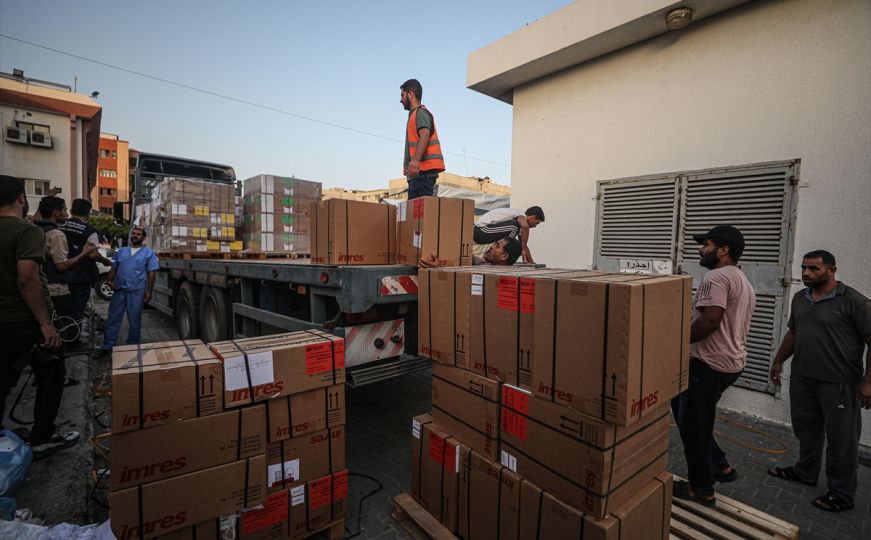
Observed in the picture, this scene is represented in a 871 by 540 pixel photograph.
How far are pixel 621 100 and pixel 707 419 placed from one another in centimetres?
425

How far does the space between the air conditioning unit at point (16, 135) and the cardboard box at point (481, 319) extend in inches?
1128

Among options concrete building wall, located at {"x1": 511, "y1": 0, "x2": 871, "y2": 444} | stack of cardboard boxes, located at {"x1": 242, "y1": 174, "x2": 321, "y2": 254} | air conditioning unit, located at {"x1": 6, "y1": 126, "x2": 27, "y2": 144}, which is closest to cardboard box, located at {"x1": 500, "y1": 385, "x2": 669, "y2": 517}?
concrete building wall, located at {"x1": 511, "y1": 0, "x2": 871, "y2": 444}

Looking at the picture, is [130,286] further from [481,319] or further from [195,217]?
[481,319]

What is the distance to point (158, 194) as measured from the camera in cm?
689

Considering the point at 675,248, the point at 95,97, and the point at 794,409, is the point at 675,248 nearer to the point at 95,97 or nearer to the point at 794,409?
the point at 794,409

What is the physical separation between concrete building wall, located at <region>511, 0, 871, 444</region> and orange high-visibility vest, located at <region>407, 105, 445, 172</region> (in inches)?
95.2

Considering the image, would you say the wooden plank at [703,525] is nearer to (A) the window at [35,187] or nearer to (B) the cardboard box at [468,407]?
(B) the cardboard box at [468,407]

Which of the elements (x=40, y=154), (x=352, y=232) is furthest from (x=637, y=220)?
(x=40, y=154)

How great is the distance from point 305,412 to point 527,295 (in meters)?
1.43

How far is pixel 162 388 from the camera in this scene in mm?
1884

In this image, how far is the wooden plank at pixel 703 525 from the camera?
2404mm

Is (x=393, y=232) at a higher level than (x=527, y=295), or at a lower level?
higher

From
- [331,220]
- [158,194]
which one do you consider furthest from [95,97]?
[331,220]

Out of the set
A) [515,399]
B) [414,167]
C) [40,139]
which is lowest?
[515,399]
